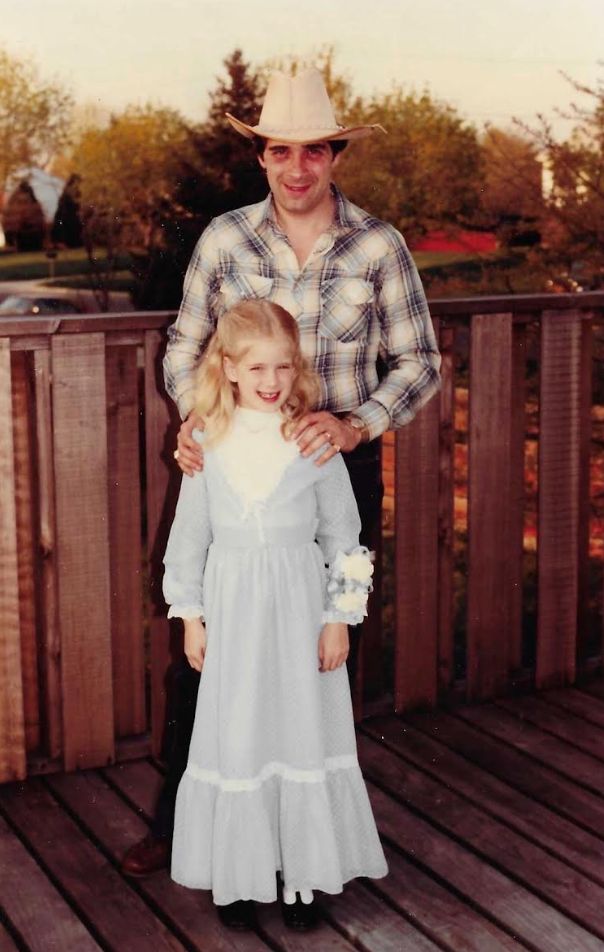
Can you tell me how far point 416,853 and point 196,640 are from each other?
0.81 meters

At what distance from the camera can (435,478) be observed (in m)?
4.05

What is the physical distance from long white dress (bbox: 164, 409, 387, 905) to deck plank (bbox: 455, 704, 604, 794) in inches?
40.6

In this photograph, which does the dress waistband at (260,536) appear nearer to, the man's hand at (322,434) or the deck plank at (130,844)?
the man's hand at (322,434)

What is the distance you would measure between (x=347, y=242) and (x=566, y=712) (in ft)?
5.78

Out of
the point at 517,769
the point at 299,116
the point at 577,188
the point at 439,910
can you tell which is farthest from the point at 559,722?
the point at 577,188

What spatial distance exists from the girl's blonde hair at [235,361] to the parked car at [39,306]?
19.3m

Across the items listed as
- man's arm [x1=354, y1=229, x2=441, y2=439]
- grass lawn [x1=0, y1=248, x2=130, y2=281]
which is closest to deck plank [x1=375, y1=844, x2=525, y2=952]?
man's arm [x1=354, y1=229, x2=441, y2=439]

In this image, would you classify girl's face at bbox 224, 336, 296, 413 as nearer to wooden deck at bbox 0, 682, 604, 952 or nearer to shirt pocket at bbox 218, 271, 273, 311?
shirt pocket at bbox 218, 271, 273, 311

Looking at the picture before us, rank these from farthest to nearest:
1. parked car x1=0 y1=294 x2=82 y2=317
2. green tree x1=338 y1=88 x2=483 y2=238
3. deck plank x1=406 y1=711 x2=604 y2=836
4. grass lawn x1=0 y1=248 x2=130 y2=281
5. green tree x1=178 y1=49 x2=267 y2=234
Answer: grass lawn x1=0 y1=248 x2=130 y2=281
parked car x1=0 y1=294 x2=82 y2=317
green tree x1=178 y1=49 x2=267 y2=234
green tree x1=338 y1=88 x2=483 y2=238
deck plank x1=406 y1=711 x2=604 y2=836

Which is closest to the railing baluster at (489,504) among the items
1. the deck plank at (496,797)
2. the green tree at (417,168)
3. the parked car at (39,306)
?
the deck plank at (496,797)

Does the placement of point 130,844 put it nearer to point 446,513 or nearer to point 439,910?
point 439,910

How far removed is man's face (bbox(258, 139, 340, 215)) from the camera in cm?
300

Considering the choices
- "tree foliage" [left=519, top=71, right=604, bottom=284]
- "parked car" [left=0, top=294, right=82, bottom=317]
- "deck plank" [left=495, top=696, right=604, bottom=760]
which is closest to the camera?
"deck plank" [left=495, top=696, right=604, bottom=760]

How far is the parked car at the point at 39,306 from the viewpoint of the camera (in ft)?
72.3
